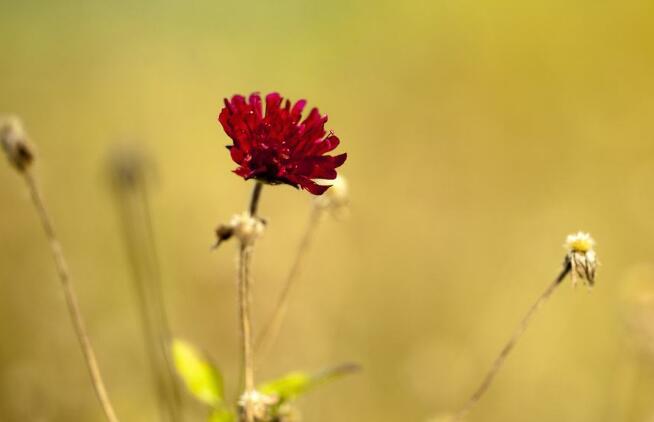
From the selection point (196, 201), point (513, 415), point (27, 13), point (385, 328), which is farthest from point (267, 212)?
point (27, 13)

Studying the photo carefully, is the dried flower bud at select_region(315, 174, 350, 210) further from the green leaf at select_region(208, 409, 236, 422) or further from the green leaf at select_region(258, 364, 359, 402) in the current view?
the green leaf at select_region(208, 409, 236, 422)

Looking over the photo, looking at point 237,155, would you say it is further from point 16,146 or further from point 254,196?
point 16,146

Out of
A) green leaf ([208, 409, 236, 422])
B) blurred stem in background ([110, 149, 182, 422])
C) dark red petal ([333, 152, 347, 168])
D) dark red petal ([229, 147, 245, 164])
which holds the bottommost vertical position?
green leaf ([208, 409, 236, 422])

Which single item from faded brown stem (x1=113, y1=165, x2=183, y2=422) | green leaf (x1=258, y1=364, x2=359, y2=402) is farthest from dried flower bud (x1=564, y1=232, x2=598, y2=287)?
faded brown stem (x1=113, y1=165, x2=183, y2=422)

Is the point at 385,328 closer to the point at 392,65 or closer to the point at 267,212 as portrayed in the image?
the point at 267,212

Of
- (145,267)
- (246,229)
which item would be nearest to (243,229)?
(246,229)
